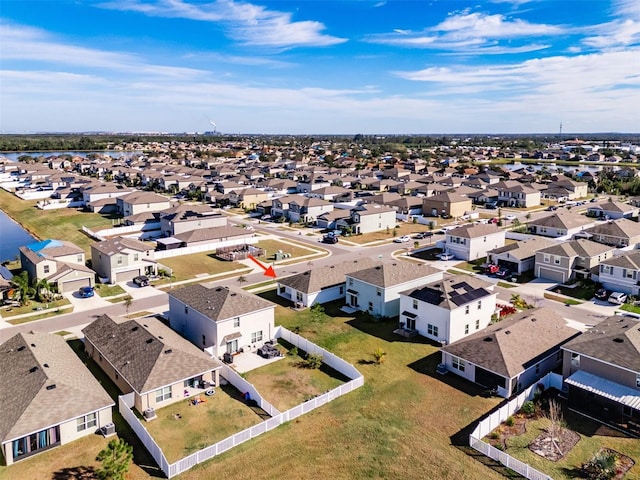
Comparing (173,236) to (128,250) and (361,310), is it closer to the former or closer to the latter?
(128,250)

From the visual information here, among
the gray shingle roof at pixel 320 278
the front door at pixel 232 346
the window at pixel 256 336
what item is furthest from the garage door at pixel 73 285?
the window at pixel 256 336

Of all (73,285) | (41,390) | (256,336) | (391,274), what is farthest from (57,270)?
(391,274)

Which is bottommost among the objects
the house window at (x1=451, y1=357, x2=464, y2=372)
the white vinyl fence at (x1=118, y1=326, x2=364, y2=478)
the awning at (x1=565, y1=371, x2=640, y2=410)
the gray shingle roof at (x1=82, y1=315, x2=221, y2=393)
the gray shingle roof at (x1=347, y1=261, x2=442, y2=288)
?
the white vinyl fence at (x1=118, y1=326, x2=364, y2=478)

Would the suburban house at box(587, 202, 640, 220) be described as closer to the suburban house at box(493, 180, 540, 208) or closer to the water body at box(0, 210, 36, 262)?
the suburban house at box(493, 180, 540, 208)

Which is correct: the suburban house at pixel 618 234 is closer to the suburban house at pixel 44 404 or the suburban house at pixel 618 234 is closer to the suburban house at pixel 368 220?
the suburban house at pixel 368 220

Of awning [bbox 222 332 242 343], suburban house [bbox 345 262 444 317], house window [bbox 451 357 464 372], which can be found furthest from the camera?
suburban house [bbox 345 262 444 317]

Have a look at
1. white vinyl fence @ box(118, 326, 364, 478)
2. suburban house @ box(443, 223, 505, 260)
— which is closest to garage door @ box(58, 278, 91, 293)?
white vinyl fence @ box(118, 326, 364, 478)
